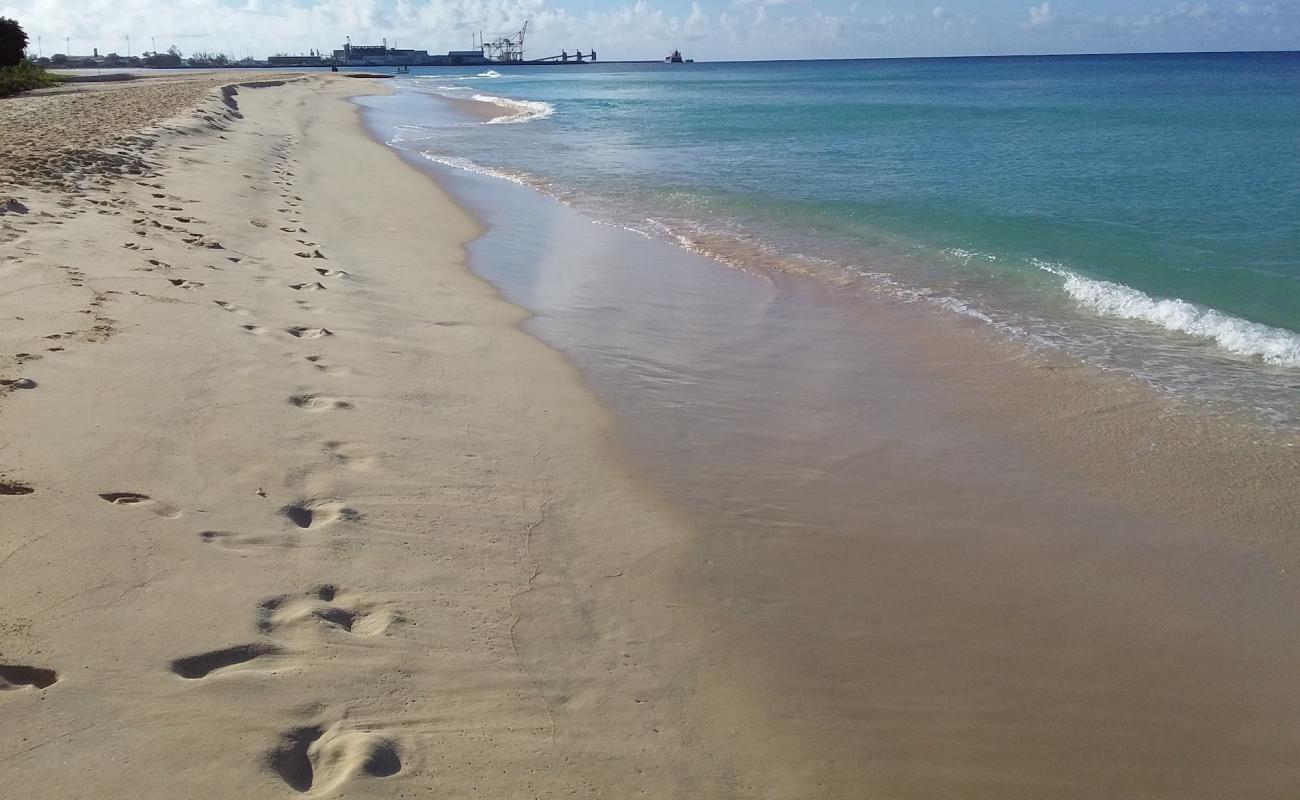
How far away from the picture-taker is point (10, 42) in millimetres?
37406

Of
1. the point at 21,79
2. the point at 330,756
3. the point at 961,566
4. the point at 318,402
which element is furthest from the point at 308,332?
the point at 21,79

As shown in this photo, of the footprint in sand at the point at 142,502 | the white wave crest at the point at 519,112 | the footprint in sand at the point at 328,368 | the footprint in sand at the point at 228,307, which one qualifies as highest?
the white wave crest at the point at 519,112

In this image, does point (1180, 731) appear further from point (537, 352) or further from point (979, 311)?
point (979, 311)

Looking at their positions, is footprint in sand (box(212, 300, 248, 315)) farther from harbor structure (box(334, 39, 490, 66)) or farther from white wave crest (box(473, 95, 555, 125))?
harbor structure (box(334, 39, 490, 66))

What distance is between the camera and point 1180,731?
3.27 metres

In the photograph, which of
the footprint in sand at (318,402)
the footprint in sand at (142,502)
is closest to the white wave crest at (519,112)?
the footprint in sand at (318,402)

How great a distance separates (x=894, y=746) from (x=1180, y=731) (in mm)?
1099

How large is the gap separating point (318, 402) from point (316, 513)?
1.32m

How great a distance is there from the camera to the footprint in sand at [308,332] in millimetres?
6387

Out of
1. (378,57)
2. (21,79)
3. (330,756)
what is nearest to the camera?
(330,756)

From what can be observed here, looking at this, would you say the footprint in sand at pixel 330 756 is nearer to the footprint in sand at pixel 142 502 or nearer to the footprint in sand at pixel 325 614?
the footprint in sand at pixel 325 614

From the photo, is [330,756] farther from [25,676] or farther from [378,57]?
[378,57]

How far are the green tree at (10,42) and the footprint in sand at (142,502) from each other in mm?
43252

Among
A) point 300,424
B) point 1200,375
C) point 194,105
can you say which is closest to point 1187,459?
point 1200,375
